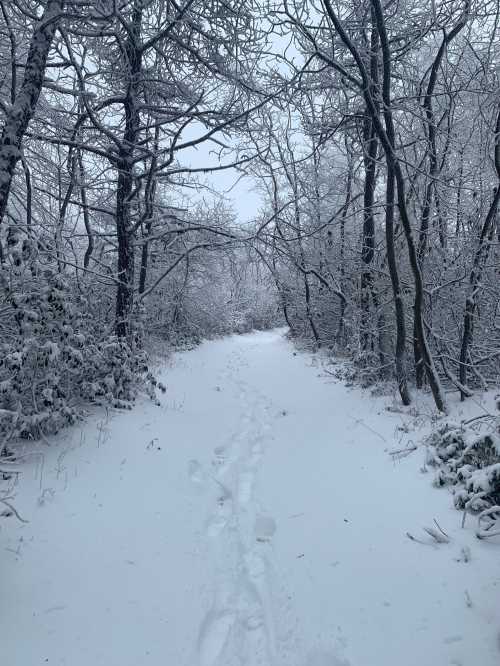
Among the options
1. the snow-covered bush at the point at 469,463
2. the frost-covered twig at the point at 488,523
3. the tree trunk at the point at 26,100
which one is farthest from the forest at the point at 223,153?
the frost-covered twig at the point at 488,523

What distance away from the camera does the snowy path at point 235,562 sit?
2.05 metres

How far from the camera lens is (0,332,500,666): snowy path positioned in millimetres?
2051

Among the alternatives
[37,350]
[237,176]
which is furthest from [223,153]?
[37,350]

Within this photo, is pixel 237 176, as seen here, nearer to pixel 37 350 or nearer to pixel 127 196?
pixel 127 196

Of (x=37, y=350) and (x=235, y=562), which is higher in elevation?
(x=37, y=350)

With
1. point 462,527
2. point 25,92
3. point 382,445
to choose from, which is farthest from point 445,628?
point 25,92

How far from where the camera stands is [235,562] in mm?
2816

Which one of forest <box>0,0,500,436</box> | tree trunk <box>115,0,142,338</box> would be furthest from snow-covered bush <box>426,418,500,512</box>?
tree trunk <box>115,0,142,338</box>

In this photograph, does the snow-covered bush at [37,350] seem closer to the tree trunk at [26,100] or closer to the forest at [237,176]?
the forest at [237,176]

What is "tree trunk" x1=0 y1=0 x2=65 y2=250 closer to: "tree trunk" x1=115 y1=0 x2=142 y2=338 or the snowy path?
"tree trunk" x1=115 y1=0 x2=142 y2=338

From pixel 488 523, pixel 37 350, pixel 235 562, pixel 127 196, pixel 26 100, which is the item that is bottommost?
pixel 235 562

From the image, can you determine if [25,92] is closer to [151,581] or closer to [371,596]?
[151,581]

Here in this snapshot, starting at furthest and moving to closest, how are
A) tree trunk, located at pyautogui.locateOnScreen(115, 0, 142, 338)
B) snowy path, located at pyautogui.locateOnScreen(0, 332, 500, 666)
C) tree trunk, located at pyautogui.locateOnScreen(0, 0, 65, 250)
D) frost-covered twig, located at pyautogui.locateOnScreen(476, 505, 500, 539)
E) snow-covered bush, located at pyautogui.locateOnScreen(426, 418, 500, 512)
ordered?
tree trunk, located at pyautogui.locateOnScreen(115, 0, 142, 338)
tree trunk, located at pyautogui.locateOnScreen(0, 0, 65, 250)
snow-covered bush, located at pyautogui.locateOnScreen(426, 418, 500, 512)
frost-covered twig, located at pyautogui.locateOnScreen(476, 505, 500, 539)
snowy path, located at pyautogui.locateOnScreen(0, 332, 500, 666)

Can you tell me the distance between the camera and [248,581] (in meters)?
2.61
